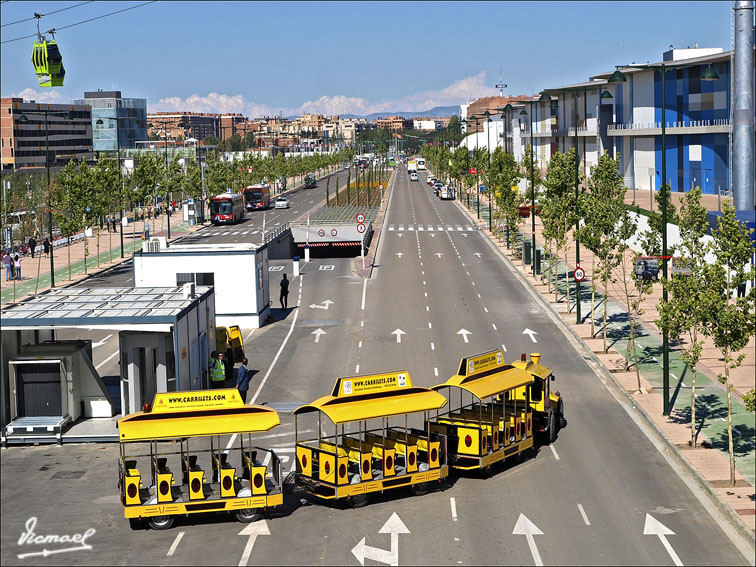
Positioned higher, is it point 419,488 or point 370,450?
point 370,450

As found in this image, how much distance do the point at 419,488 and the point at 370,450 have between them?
1.56m

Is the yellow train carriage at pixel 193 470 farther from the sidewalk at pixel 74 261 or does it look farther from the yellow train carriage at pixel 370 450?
the sidewalk at pixel 74 261

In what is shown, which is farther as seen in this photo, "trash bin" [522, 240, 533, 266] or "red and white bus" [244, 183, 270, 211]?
"red and white bus" [244, 183, 270, 211]

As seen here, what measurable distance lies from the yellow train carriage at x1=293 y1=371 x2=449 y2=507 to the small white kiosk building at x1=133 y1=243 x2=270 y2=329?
2186cm

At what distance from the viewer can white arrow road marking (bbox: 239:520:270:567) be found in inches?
793

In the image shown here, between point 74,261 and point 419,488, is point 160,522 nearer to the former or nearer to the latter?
Result: point 419,488

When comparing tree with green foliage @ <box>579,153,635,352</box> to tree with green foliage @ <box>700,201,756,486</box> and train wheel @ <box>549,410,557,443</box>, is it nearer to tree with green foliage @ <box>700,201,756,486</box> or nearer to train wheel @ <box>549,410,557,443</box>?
train wheel @ <box>549,410,557,443</box>

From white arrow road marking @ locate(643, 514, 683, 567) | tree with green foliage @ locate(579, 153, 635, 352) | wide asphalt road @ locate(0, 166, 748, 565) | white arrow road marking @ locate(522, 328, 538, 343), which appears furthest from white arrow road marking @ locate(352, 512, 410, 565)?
white arrow road marking @ locate(522, 328, 538, 343)

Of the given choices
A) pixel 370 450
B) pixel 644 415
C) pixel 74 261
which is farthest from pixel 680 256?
pixel 74 261

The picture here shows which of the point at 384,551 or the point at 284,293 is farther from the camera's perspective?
the point at 284,293

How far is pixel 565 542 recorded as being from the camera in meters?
20.4

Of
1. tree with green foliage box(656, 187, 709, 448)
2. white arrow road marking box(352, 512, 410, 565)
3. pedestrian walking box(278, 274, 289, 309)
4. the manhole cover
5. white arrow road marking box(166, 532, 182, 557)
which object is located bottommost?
white arrow road marking box(352, 512, 410, 565)

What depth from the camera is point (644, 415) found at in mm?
30734

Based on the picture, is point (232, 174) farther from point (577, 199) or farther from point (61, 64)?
point (61, 64)
